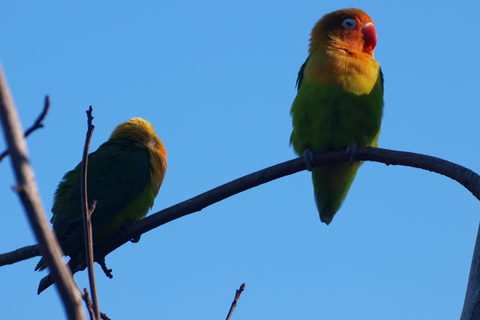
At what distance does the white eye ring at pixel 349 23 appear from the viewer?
5.62 meters

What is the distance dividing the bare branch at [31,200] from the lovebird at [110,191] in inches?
143

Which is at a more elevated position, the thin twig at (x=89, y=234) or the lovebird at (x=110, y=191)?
the lovebird at (x=110, y=191)


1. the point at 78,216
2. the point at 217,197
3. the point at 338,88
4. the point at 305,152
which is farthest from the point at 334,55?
the point at 78,216

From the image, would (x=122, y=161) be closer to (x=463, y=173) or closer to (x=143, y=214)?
(x=143, y=214)

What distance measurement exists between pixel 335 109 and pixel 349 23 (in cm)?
138

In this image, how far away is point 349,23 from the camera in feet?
18.6

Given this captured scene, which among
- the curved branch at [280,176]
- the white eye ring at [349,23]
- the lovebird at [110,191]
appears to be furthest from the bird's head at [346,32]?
the lovebird at [110,191]

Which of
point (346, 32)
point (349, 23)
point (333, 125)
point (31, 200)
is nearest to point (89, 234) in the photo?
point (31, 200)

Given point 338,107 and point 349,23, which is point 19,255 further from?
point 349,23

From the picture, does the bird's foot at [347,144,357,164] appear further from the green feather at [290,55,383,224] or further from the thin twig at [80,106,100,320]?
the thin twig at [80,106,100,320]

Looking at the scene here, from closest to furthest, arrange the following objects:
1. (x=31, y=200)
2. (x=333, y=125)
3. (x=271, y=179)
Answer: (x=31, y=200), (x=271, y=179), (x=333, y=125)

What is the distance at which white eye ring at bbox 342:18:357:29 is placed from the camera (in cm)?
562

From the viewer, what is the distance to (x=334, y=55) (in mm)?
5098

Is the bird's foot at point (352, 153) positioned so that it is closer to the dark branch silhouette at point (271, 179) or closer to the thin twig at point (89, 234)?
the dark branch silhouette at point (271, 179)
